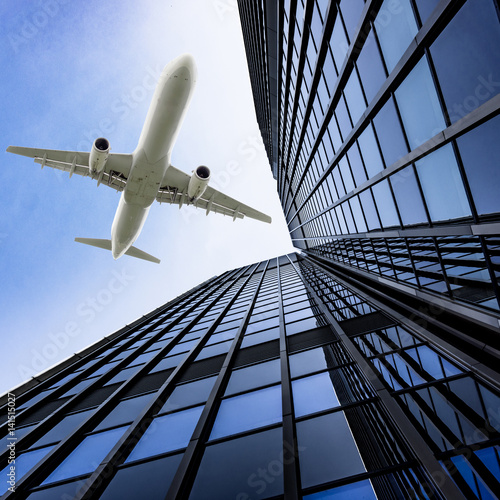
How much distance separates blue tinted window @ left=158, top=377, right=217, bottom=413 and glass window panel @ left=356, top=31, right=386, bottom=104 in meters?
9.83

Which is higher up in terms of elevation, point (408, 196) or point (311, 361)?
point (408, 196)

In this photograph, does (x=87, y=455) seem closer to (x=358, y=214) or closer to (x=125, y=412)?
(x=125, y=412)

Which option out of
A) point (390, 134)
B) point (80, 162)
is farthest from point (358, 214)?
point (80, 162)

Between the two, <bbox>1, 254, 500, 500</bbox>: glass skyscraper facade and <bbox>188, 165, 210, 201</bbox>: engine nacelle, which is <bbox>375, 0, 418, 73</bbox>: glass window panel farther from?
<bbox>188, 165, 210, 201</bbox>: engine nacelle

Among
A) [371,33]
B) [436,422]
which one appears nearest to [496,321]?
[436,422]

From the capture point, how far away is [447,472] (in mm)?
3922

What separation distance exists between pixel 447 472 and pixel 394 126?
27.5ft

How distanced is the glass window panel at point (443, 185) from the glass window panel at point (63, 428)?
10751 millimetres

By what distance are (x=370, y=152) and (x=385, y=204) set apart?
1.95 meters

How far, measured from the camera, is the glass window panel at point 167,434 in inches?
248

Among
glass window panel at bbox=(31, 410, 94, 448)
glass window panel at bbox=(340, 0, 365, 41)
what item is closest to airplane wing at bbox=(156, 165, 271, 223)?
glass window panel at bbox=(340, 0, 365, 41)

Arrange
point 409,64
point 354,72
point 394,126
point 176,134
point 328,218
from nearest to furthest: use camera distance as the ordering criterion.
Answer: point 409,64
point 394,126
point 354,72
point 176,134
point 328,218

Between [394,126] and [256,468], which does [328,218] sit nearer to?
[394,126]

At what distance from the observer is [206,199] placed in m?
29.9
